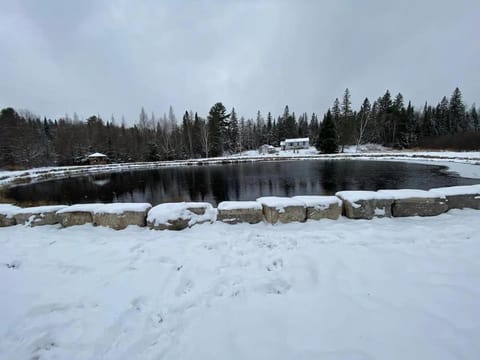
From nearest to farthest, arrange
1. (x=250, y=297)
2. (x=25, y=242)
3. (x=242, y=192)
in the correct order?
(x=250, y=297) < (x=25, y=242) < (x=242, y=192)

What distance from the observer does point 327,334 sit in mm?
1555

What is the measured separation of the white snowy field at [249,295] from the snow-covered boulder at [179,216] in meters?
0.37

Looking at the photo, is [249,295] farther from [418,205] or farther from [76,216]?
[76,216]

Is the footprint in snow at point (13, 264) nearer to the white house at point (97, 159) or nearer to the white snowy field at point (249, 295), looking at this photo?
the white snowy field at point (249, 295)

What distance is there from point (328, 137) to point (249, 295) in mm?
40203

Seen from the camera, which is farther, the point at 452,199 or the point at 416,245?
the point at 452,199

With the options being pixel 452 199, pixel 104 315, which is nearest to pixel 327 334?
pixel 104 315

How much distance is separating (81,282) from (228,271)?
161cm

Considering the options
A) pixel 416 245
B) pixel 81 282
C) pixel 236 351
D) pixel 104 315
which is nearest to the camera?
pixel 236 351

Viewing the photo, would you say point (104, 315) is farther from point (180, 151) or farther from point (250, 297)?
point (180, 151)

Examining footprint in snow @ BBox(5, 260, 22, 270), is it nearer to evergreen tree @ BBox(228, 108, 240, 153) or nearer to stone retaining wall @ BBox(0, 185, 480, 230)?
stone retaining wall @ BBox(0, 185, 480, 230)

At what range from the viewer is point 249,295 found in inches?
79.3

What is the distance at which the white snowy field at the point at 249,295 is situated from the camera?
149cm

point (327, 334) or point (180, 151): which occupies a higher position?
point (180, 151)
